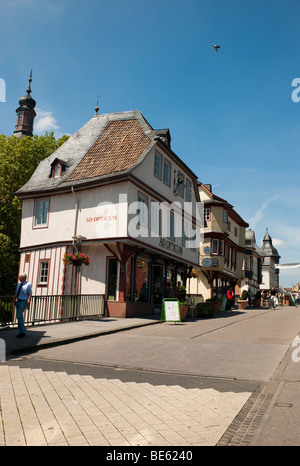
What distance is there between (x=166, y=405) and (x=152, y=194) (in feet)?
60.4

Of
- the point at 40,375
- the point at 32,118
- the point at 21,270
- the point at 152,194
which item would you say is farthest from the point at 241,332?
the point at 32,118

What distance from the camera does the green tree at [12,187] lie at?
32188 mm

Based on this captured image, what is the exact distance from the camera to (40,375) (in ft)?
25.4

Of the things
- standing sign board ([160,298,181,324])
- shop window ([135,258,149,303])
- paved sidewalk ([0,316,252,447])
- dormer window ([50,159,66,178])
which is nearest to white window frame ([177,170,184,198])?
shop window ([135,258,149,303])

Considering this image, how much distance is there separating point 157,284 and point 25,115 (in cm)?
5670

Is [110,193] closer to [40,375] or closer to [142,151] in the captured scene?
[142,151]

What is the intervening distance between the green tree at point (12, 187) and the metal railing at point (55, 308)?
537 inches

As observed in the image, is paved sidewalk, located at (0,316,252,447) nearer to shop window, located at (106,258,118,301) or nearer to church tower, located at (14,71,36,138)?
shop window, located at (106,258,118,301)

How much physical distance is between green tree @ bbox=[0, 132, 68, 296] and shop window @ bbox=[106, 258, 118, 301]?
12.6 metres

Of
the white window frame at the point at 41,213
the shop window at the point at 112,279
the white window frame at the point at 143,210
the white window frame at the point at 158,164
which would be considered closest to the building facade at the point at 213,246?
the white window frame at the point at 158,164

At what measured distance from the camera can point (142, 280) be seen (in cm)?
2428

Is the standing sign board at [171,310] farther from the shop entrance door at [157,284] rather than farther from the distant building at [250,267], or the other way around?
the distant building at [250,267]

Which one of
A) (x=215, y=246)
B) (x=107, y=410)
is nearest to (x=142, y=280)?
(x=107, y=410)

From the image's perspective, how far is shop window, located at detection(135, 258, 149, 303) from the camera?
23469 millimetres
